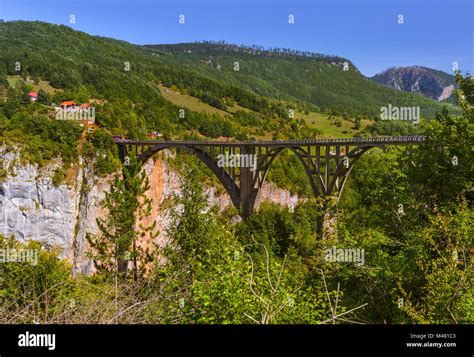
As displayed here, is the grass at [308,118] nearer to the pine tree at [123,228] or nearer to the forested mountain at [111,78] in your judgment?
the forested mountain at [111,78]

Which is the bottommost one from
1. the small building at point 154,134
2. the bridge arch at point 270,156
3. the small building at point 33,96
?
the bridge arch at point 270,156

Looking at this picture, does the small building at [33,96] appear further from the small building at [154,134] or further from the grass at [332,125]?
the grass at [332,125]

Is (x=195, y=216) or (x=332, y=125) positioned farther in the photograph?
(x=332, y=125)

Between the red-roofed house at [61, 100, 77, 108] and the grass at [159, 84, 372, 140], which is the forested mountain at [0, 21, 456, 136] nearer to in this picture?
the grass at [159, 84, 372, 140]

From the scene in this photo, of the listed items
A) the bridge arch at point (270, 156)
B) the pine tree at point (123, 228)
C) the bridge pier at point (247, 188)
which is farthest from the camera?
the bridge pier at point (247, 188)

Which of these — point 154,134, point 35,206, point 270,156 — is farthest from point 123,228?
point 154,134

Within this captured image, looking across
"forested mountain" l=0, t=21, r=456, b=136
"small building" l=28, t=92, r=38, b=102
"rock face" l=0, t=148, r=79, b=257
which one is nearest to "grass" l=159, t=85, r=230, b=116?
"forested mountain" l=0, t=21, r=456, b=136

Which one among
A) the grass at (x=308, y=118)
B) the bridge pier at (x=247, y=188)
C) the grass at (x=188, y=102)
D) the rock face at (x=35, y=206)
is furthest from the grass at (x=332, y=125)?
the rock face at (x=35, y=206)

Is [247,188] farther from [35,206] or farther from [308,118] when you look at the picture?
[308,118]

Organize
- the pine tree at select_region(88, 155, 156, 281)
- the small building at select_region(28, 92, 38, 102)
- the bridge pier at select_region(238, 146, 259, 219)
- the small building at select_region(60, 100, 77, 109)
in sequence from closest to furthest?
1. the pine tree at select_region(88, 155, 156, 281)
2. the bridge pier at select_region(238, 146, 259, 219)
3. the small building at select_region(60, 100, 77, 109)
4. the small building at select_region(28, 92, 38, 102)

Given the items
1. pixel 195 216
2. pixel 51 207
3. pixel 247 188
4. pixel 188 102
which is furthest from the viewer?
pixel 188 102

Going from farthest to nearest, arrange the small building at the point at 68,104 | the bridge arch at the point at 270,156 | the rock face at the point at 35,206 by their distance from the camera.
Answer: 1. the small building at the point at 68,104
2. the rock face at the point at 35,206
3. the bridge arch at the point at 270,156

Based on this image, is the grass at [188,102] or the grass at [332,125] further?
the grass at [332,125]

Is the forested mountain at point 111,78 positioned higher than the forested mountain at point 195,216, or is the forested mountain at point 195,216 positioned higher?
the forested mountain at point 111,78
